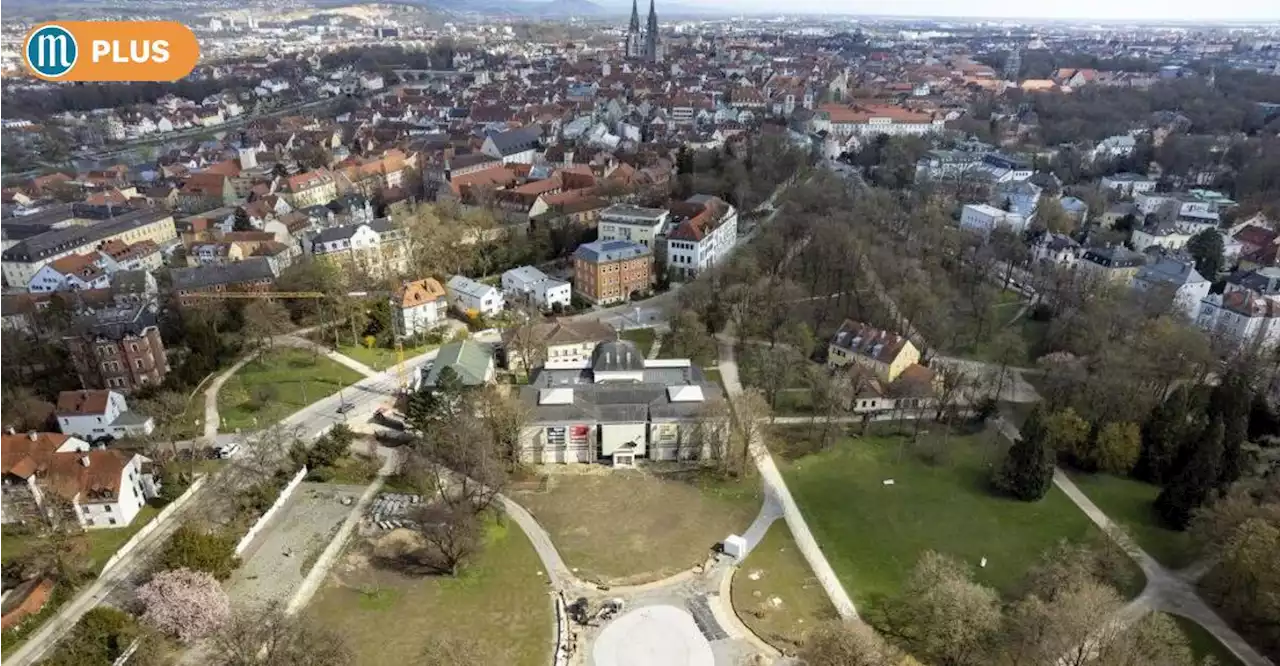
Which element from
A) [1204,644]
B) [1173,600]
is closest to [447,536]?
[1204,644]

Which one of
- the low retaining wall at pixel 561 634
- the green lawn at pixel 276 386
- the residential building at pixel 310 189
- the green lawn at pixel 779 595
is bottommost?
the green lawn at pixel 276 386

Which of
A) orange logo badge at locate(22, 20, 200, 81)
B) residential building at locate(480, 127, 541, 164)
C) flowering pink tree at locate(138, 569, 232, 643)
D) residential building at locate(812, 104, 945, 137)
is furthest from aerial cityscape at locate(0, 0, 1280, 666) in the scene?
residential building at locate(812, 104, 945, 137)

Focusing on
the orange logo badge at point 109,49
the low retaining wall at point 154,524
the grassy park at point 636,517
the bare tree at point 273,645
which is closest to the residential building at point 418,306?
the low retaining wall at point 154,524

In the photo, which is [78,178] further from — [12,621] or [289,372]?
[12,621]

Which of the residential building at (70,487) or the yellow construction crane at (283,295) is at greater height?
the yellow construction crane at (283,295)

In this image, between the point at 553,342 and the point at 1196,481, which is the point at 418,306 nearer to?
the point at 553,342

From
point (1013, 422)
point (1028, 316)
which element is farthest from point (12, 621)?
point (1028, 316)

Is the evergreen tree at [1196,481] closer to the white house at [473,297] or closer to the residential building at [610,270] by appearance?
the residential building at [610,270]
